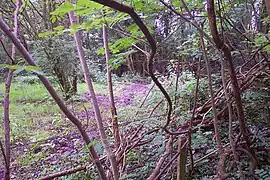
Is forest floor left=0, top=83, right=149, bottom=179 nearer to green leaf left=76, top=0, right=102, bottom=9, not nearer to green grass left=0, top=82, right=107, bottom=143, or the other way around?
green grass left=0, top=82, right=107, bottom=143

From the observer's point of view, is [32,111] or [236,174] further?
[32,111]

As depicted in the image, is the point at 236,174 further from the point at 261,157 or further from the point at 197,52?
the point at 197,52

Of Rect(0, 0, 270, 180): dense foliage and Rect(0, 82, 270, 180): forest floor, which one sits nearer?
Rect(0, 0, 270, 180): dense foliage

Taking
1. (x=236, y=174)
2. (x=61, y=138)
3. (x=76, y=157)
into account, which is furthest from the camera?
(x=61, y=138)

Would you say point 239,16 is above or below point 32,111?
above

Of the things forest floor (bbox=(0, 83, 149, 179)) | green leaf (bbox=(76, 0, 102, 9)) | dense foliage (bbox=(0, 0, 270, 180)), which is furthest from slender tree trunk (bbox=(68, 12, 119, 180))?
green leaf (bbox=(76, 0, 102, 9))

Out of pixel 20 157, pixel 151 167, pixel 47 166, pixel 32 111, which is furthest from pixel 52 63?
pixel 151 167

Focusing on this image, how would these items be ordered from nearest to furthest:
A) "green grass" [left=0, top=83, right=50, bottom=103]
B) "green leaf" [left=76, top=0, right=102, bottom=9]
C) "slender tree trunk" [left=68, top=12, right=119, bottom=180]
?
1. "green leaf" [left=76, top=0, right=102, bottom=9]
2. "slender tree trunk" [left=68, top=12, right=119, bottom=180]
3. "green grass" [left=0, top=83, right=50, bottom=103]

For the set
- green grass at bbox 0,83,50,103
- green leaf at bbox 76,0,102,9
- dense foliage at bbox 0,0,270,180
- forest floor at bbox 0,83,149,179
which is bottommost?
forest floor at bbox 0,83,149,179

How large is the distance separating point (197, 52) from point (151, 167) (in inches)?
50.3

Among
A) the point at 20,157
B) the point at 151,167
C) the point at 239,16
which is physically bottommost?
the point at 20,157

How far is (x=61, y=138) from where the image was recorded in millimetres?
4582

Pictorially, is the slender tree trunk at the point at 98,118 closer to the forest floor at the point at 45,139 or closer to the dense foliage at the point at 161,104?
the dense foliage at the point at 161,104

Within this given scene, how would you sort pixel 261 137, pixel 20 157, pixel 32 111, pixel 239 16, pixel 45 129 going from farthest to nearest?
1. pixel 32 111
2. pixel 45 129
3. pixel 20 157
4. pixel 239 16
5. pixel 261 137
